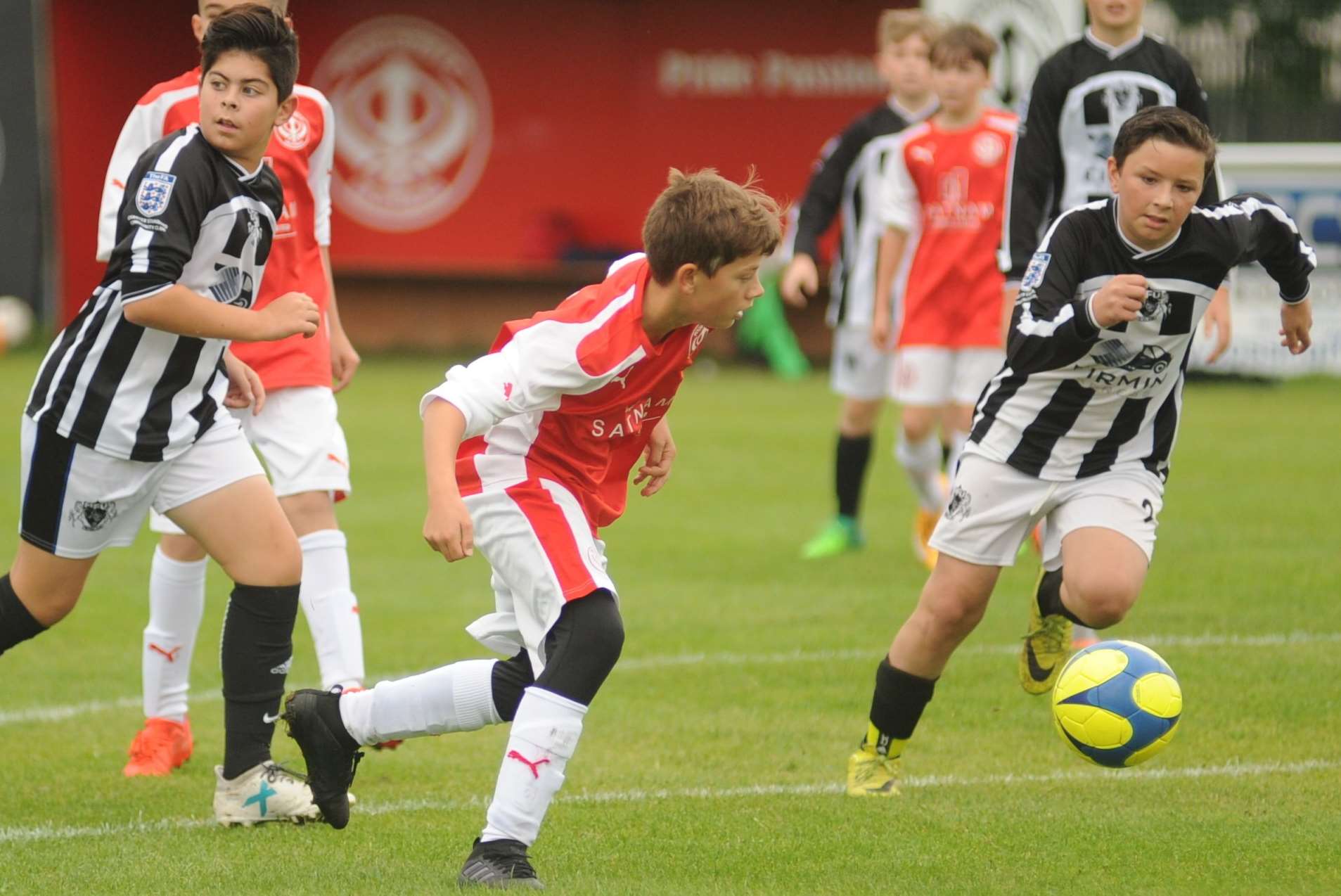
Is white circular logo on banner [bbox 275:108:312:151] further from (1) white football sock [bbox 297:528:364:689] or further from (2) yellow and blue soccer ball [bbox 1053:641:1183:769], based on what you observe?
(2) yellow and blue soccer ball [bbox 1053:641:1183:769]

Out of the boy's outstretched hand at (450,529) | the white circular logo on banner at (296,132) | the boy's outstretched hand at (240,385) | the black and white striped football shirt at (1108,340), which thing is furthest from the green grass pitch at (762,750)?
the white circular logo on banner at (296,132)

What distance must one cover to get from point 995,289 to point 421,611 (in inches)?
117

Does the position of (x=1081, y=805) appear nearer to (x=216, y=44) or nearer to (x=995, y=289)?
(x=216, y=44)

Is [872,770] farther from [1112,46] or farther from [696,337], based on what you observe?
[1112,46]

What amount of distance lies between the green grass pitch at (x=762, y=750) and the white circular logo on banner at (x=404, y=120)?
10717 millimetres

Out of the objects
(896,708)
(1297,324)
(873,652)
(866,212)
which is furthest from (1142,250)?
(866,212)

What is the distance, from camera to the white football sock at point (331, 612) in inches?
208

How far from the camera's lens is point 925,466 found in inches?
335

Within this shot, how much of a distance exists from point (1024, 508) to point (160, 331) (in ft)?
7.47

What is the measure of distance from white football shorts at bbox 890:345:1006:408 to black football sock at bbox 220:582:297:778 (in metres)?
4.27

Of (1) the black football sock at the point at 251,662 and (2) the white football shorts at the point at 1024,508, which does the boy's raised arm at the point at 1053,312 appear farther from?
(1) the black football sock at the point at 251,662

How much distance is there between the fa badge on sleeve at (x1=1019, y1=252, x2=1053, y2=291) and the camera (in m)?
4.62

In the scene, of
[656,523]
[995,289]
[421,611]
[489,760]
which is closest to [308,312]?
[489,760]

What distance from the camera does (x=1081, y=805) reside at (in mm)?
4637
